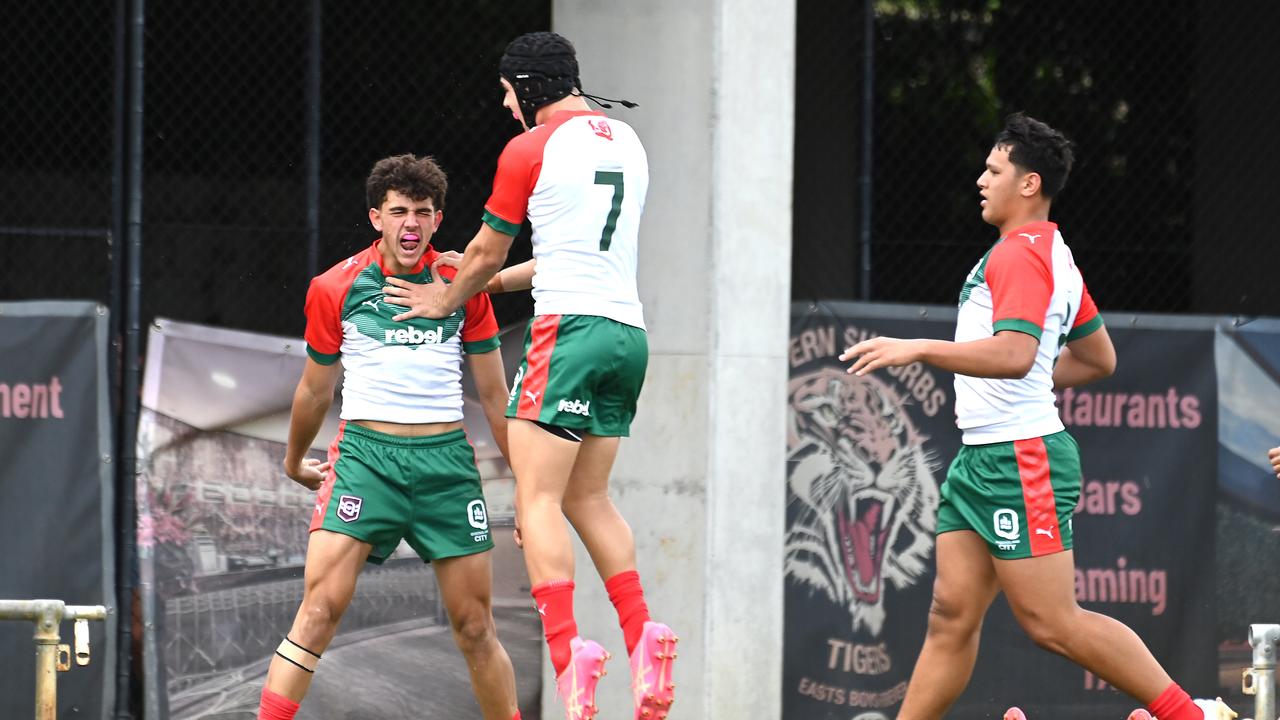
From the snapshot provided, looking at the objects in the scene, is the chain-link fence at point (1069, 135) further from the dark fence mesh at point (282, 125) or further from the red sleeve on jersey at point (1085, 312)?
the red sleeve on jersey at point (1085, 312)

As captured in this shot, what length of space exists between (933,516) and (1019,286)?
8.71 ft

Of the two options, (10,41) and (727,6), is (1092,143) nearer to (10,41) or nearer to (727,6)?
(727,6)

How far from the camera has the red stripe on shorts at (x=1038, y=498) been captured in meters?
5.35

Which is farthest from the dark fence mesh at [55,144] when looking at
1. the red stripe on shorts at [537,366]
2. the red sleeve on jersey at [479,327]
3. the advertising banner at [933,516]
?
the red stripe on shorts at [537,366]

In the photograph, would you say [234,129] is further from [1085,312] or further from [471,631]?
[1085,312]

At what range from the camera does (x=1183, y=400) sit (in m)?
7.88

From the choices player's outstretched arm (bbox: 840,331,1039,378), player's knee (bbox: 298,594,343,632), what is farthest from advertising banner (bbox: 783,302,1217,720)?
player's knee (bbox: 298,594,343,632)

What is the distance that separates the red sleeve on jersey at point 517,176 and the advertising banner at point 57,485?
3.07 m

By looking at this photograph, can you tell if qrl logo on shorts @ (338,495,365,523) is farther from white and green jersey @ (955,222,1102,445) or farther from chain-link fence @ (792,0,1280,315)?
chain-link fence @ (792,0,1280,315)

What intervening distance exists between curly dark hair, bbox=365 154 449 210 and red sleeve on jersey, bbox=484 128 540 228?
80cm

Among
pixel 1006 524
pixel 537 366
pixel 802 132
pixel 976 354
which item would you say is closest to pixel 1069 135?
pixel 802 132

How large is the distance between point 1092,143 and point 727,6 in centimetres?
665

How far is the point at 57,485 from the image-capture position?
724cm

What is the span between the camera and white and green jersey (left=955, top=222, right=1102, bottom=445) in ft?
17.4
